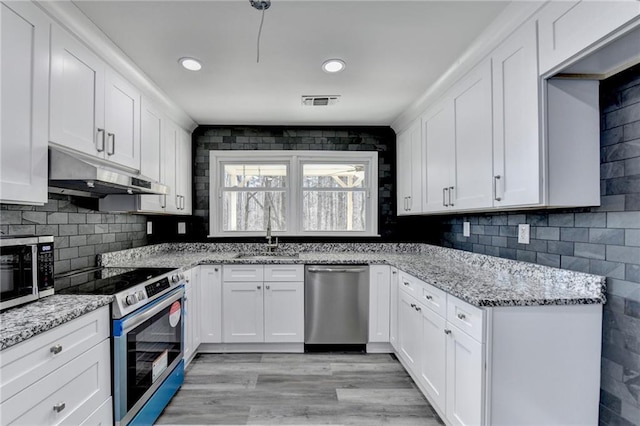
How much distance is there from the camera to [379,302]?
2895 millimetres

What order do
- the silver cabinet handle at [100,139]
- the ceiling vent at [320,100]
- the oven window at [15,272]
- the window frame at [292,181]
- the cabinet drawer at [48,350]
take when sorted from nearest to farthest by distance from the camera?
the cabinet drawer at [48,350], the oven window at [15,272], the silver cabinet handle at [100,139], the ceiling vent at [320,100], the window frame at [292,181]

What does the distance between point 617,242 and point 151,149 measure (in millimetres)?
3088

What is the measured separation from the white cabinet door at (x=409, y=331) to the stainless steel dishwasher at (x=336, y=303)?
1.29 feet

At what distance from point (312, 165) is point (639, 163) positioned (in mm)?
2744

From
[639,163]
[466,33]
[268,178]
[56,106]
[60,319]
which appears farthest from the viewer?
[268,178]

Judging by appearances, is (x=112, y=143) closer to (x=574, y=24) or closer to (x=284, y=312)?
(x=284, y=312)

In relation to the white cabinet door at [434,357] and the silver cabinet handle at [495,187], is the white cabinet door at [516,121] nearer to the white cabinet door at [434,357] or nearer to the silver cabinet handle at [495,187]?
the silver cabinet handle at [495,187]

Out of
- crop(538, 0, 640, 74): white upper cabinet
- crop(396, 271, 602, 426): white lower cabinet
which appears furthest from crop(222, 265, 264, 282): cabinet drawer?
crop(538, 0, 640, 74): white upper cabinet

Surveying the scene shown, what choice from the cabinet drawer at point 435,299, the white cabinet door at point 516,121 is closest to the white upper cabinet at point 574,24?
the white cabinet door at point 516,121

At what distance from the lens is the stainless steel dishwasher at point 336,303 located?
2.90 m

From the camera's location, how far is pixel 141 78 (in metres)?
2.30

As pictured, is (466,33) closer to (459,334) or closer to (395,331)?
(459,334)

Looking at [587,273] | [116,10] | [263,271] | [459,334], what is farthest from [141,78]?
[587,273]

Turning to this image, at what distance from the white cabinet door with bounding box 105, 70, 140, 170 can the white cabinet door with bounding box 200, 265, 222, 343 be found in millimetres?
1102
